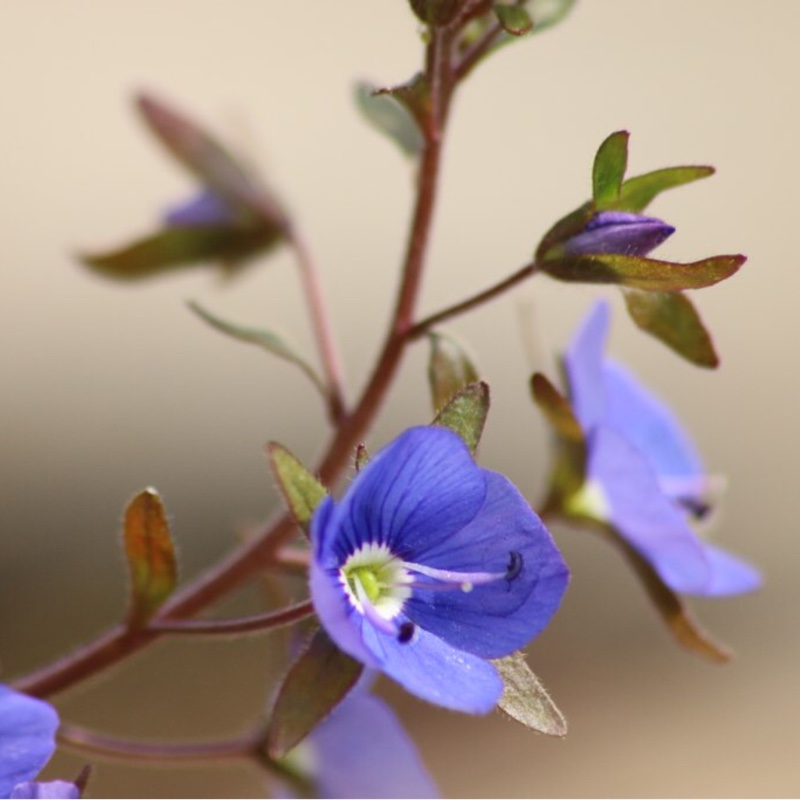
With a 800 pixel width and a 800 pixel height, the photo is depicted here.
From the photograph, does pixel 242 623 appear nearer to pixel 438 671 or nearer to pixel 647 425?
pixel 438 671

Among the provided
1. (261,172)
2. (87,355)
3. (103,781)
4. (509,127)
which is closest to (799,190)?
(509,127)

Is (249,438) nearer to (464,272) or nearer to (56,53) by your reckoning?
(464,272)

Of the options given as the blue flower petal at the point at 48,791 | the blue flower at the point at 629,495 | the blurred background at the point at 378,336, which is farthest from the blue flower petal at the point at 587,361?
the blurred background at the point at 378,336

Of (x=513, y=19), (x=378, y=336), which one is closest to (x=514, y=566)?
(x=513, y=19)

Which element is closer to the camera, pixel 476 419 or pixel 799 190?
pixel 476 419

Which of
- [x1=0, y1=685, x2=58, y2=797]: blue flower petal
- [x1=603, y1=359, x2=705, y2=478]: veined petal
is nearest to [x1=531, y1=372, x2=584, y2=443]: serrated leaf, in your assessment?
[x1=603, y1=359, x2=705, y2=478]: veined petal

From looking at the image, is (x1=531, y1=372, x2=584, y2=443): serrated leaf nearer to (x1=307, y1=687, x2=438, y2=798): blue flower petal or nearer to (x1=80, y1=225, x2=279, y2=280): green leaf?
(x1=307, y1=687, x2=438, y2=798): blue flower petal
